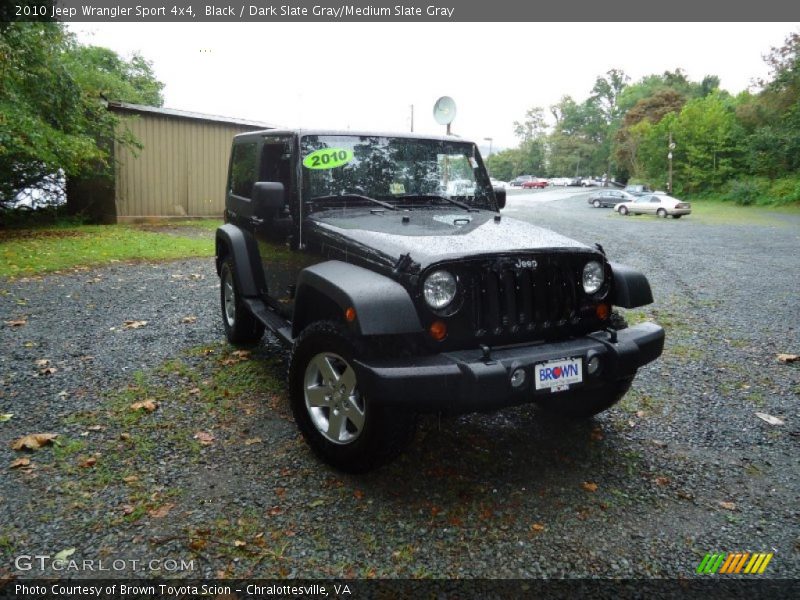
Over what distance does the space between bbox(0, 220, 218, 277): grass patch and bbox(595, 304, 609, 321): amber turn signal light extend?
30.5ft

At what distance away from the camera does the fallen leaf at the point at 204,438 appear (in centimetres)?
385

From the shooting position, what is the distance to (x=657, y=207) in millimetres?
28828

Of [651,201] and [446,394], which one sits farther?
[651,201]

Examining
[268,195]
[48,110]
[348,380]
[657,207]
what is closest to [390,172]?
[268,195]

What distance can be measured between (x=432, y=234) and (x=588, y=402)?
1.60 m

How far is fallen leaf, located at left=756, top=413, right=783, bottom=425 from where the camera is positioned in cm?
423

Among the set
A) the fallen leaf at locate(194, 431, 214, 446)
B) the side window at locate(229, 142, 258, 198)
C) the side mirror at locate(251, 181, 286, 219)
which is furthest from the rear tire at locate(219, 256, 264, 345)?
the fallen leaf at locate(194, 431, 214, 446)

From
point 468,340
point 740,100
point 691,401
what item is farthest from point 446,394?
point 740,100

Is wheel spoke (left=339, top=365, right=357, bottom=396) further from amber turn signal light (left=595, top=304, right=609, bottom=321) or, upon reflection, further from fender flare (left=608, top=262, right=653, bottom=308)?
fender flare (left=608, top=262, right=653, bottom=308)

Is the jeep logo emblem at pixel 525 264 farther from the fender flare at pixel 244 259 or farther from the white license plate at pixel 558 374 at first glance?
the fender flare at pixel 244 259

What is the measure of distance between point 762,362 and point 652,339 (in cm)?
281

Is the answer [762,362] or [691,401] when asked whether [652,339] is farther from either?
[762,362]

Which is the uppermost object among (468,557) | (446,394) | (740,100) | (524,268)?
(740,100)

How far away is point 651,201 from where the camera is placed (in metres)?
29.6
